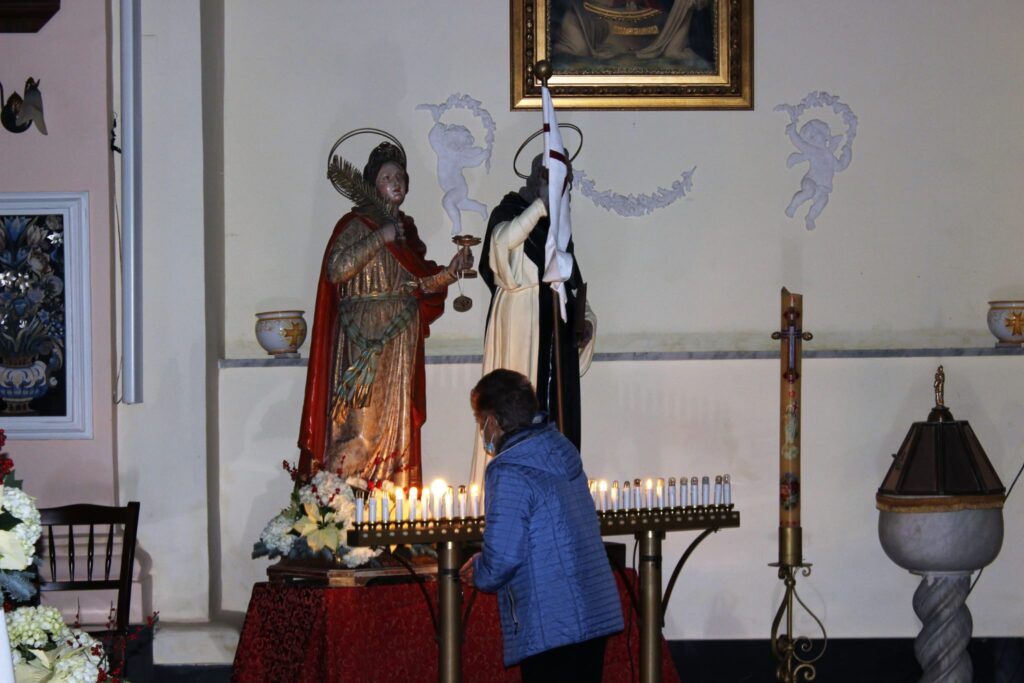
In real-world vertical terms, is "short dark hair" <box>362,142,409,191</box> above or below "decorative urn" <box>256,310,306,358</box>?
→ above

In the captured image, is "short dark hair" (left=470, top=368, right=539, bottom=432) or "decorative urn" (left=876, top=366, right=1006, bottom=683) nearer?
"short dark hair" (left=470, top=368, right=539, bottom=432)

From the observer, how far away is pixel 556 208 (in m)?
5.98

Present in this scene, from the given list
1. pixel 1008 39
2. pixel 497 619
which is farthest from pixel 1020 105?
pixel 497 619

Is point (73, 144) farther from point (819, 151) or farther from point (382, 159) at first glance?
point (819, 151)

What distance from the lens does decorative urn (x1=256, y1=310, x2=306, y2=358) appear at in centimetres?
721

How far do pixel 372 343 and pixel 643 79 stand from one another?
7.01 ft

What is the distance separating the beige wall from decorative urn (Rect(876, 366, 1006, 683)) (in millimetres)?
3786

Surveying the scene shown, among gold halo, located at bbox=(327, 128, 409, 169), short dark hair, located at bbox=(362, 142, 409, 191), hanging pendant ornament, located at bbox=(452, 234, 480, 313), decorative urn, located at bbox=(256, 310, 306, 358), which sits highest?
gold halo, located at bbox=(327, 128, 409, 169)

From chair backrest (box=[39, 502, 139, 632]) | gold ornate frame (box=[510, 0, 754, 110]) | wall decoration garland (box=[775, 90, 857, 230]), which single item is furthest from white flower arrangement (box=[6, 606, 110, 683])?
wall decoration garland (box=[775, 90, 857, 230])

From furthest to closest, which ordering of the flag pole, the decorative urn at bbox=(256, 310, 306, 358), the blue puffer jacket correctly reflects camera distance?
the decorative urn at bbox=(256, 310, 306, 358) < the flag pole < the blue puffer jacket

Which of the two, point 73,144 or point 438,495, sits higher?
point 73,144

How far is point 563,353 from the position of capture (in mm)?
6344

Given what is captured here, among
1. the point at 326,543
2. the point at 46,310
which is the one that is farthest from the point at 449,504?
the point at 46,310

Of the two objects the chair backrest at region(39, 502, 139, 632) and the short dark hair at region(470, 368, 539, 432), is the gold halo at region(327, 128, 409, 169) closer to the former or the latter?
the chair backrest at region(39, 502, 139, 632)
